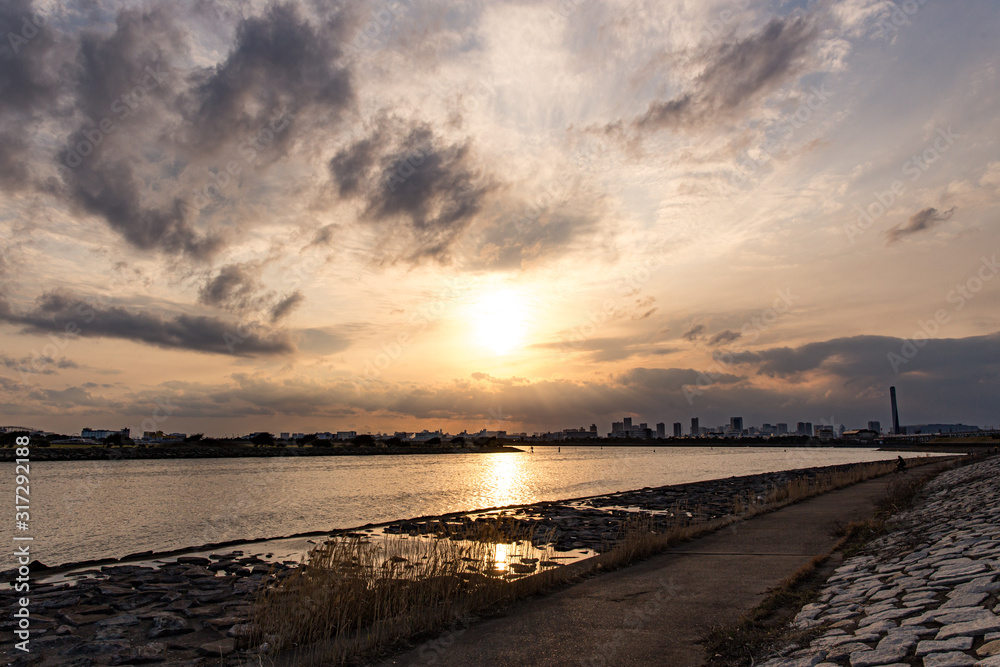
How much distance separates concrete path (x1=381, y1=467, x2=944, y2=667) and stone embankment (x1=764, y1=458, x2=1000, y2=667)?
4.69ft

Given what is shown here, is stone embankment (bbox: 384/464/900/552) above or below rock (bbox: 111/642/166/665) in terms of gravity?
below

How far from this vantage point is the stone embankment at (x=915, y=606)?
5.97m

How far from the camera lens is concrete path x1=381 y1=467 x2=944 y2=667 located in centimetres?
833

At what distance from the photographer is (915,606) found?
763 cm

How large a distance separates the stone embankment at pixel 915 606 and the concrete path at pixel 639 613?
143 centimetres

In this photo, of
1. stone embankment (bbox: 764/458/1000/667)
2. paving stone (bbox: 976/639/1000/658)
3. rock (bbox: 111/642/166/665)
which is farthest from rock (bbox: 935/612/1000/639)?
rock (bbox: 111/642/166/665)

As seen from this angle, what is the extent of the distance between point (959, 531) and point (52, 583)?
22.1 meters

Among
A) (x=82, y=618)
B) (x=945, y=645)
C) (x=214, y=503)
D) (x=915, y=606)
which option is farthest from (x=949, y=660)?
(x=214, y=503)

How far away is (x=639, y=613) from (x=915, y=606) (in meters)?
4.22

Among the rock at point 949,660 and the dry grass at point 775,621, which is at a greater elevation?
the rock at point 949,660

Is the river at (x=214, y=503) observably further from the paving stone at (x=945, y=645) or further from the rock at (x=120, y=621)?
the paving stone at (x=945, y=645)

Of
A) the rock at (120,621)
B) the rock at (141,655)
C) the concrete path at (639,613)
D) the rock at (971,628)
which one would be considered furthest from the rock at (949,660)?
the rock at (120,621)

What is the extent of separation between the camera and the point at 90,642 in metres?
9.89

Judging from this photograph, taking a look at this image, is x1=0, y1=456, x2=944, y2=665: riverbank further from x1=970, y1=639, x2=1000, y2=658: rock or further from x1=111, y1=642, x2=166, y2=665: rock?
x1=970, y1=639, x2=1000, y2=658: rock
